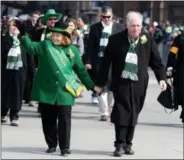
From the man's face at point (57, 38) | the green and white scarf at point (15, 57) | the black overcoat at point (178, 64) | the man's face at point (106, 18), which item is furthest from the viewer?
the man's face at point (106, 18)

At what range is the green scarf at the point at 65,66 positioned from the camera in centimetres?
893

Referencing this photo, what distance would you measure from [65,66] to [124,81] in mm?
727

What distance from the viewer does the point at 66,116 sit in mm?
8938

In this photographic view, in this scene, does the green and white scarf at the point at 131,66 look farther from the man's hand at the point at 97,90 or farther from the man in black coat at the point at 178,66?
the man in black coat at the point at 178,66

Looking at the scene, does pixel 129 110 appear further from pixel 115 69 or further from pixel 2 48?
pixel 2 48

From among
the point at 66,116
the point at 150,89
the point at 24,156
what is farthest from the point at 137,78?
the point at 150,89

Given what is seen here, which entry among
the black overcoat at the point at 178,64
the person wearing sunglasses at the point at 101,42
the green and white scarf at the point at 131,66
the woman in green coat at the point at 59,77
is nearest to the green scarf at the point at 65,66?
the woman in green coat at the point at 59,77

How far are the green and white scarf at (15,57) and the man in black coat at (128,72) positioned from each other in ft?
8.84

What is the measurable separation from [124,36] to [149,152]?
152 cm

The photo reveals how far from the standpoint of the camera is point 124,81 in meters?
8.98

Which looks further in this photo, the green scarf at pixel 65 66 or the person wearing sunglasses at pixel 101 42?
the person wearing sunglasses at pixel 101 42

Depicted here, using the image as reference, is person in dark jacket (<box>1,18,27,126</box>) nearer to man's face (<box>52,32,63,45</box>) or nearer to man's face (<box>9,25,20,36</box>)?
man's face (<box>9,25,20,36</box>)

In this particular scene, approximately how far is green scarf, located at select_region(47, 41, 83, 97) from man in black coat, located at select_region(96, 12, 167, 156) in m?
0.31

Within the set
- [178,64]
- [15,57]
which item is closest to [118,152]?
[178,64]
